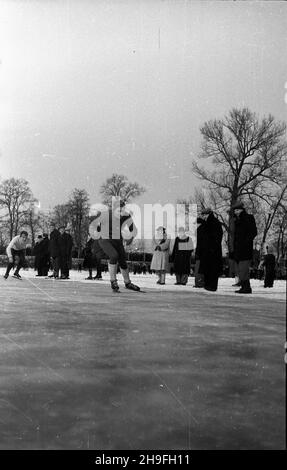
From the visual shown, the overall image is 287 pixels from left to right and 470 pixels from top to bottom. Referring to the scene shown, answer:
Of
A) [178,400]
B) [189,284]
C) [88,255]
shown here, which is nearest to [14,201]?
[88,255]

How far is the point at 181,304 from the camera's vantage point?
109 inches

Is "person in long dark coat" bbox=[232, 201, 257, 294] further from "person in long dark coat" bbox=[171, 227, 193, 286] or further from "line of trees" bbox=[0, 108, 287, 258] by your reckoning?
"person in long dark coat" bbox=[171, 227, 193, 286]

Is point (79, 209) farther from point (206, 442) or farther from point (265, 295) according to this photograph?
point (206, 442)

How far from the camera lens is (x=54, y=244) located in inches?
104

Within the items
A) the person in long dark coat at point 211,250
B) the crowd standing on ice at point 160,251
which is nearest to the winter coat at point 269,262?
the crowd standing on ice at point 160,251

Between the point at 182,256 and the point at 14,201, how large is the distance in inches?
48.7

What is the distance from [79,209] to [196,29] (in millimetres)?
1011

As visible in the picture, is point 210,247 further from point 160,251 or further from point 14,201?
point 14,201

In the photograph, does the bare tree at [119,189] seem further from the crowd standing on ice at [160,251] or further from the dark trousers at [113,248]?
the dark trousers at [113,248]

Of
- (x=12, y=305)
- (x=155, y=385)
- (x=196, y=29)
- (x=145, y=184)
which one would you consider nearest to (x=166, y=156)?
(x=145, y=184)

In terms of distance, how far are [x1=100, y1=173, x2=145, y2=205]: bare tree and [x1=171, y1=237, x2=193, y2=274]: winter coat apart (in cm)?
29

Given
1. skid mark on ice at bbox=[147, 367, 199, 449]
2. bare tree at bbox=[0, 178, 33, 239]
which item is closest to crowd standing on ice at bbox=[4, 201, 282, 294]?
bare tree at bbox=[0, 178, 33, 239]

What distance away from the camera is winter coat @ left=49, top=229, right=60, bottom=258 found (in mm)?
2645
